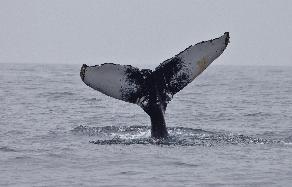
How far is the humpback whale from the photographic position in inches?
389

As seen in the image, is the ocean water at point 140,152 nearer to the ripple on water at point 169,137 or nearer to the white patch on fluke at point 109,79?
the ripple on water at point 169,137

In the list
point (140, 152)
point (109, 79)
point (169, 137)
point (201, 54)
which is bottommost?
point (140, 152)

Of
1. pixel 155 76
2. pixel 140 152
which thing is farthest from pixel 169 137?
pixel 155 76

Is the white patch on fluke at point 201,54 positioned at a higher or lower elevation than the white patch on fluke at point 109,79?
higher

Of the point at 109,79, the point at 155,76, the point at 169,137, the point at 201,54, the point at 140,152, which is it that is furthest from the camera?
the point at 169,137

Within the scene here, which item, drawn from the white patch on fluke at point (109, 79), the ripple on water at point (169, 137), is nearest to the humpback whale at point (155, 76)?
the white patch on fluke at point (109, 79)

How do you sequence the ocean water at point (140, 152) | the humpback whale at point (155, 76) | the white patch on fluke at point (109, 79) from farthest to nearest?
the humpback whale at point (155, 76), the white patch on fluke at point (109, 79), the ocean water at point (140, 152)

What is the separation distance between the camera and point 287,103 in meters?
22.9

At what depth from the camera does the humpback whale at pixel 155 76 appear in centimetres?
989

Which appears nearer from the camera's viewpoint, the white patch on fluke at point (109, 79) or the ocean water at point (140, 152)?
the ocean water at point (140, 152)

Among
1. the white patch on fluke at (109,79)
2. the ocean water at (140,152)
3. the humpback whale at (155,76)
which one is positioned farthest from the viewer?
the humpback whale at (155,76)

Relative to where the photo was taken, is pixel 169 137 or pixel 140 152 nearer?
pixel 140 152

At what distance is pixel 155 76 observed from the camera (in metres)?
10.5

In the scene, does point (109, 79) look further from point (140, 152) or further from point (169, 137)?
point (169, 137)
